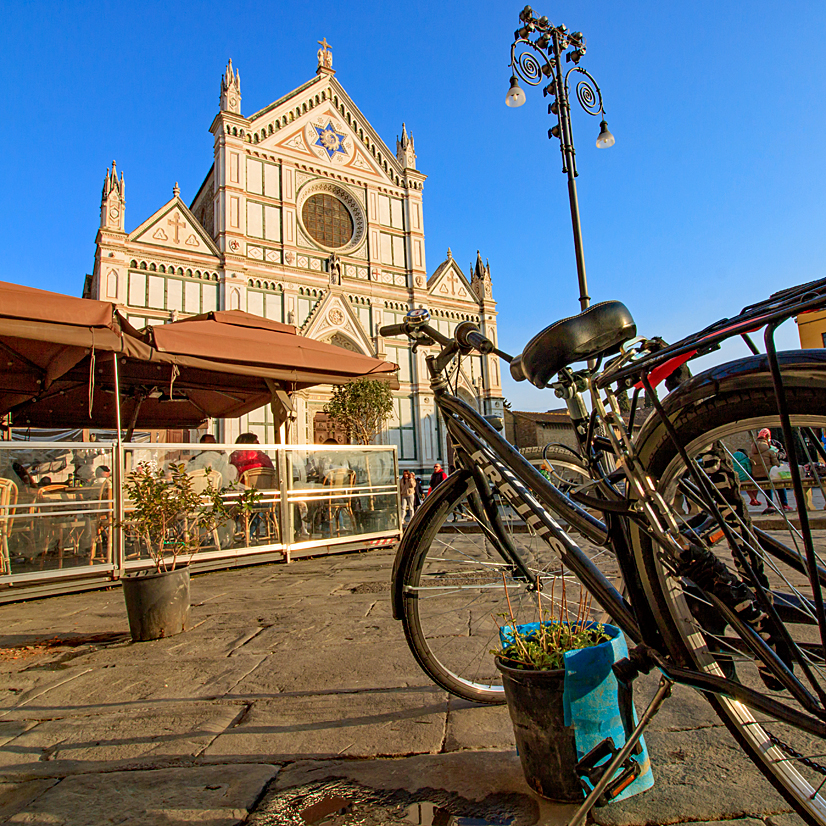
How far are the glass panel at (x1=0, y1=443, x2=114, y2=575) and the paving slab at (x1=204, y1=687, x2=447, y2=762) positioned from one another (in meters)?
3.34

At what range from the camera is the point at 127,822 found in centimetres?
133

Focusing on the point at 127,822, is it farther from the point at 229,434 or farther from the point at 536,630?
the point at 229,434

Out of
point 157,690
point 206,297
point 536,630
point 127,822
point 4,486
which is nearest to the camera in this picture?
point 127,822

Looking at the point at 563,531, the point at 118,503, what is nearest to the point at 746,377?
the point at 563,531

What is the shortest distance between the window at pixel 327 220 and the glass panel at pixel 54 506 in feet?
56.8

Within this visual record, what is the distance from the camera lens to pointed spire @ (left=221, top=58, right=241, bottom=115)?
18.9 m

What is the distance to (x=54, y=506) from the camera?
4520 millimetres

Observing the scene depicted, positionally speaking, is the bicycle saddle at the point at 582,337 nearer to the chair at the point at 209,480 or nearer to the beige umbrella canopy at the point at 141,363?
the beige umbrella canopy at the point at 141,363

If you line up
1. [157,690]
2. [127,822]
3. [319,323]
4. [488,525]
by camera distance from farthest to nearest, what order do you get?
[319,323], [157,690], [488,525], [127,822]

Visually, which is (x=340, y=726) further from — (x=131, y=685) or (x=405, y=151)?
(x=405, y=151)

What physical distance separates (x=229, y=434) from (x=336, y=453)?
11.0 m

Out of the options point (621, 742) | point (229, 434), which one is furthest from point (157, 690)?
point (229, 434)

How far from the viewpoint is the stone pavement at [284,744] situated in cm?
133

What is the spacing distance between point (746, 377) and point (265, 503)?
17.6 ft
